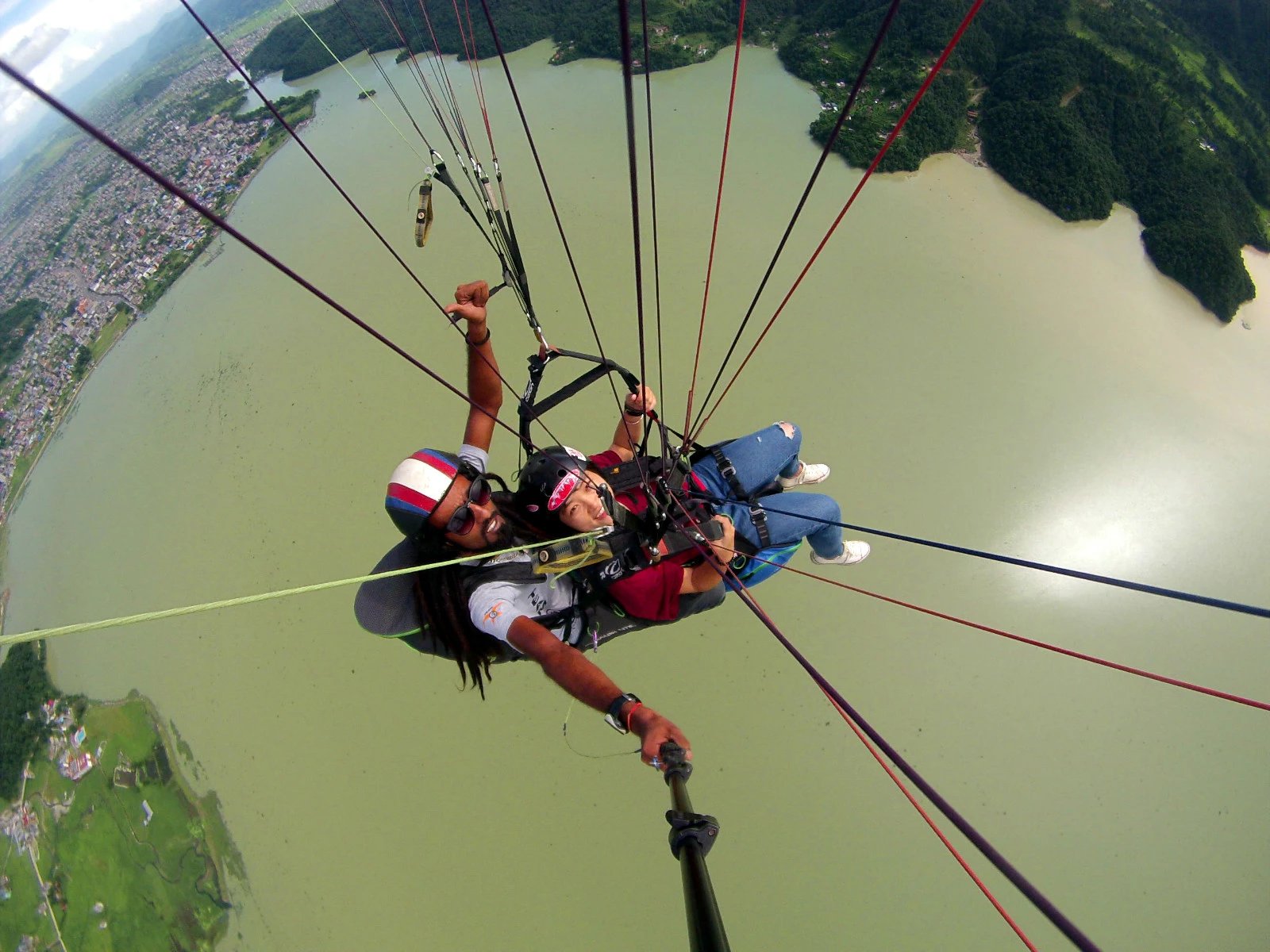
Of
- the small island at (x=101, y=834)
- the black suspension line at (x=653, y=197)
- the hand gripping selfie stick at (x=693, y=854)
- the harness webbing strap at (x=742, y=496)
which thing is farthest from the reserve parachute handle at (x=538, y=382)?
the small island at (x=101, y=834)

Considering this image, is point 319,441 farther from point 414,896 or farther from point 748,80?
point 748,80

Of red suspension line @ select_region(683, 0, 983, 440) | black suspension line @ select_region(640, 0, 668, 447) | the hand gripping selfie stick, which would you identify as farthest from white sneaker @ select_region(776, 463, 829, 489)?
the hand gripping selfie stick

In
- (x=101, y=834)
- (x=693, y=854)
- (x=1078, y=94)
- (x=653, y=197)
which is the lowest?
(x=101, y=834)

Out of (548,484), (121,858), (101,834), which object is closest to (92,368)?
(101,834)

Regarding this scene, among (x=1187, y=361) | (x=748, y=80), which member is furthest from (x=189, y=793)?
(x=748, y=80)

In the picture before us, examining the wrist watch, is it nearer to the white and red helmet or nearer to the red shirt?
the red shirt

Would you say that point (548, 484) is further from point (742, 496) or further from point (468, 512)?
point (742, 496)

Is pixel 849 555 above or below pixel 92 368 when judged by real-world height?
below
